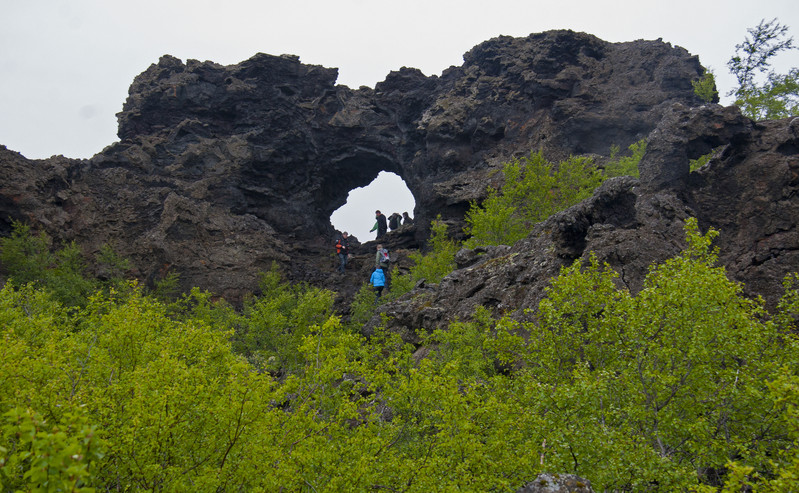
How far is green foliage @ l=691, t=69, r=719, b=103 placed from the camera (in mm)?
47031

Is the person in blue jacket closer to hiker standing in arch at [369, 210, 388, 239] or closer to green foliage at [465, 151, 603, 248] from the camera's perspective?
green foliage at [465, 151, 603, 248]

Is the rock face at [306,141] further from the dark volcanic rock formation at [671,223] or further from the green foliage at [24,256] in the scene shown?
the dark volcanic rock formation at [671,223]

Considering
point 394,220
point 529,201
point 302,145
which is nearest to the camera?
point 529,201

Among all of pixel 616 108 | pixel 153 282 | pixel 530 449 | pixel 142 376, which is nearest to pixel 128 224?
pixel 153 282

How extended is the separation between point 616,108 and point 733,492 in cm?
5330

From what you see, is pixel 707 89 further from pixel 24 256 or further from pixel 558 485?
pixel 24 256

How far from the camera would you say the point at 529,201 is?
3838 centimetres

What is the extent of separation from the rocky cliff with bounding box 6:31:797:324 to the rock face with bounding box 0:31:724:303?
176mm

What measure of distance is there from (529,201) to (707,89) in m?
26.1

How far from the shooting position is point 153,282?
41969 millimetres

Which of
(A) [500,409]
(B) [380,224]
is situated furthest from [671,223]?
(B) [380,224]

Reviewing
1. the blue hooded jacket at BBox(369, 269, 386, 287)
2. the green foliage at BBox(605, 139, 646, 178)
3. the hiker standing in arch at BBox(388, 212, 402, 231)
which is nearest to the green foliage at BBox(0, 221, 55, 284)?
the blue hooded jacket at BBox(369, 269, 386, 287)

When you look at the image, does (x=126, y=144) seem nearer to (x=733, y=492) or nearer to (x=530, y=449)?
(x=530, y=449)

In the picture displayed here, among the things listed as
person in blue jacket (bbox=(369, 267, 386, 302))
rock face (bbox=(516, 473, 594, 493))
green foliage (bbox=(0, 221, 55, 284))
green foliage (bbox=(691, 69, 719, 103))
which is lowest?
rock face (bbox=(516, 473, 594, 493))
